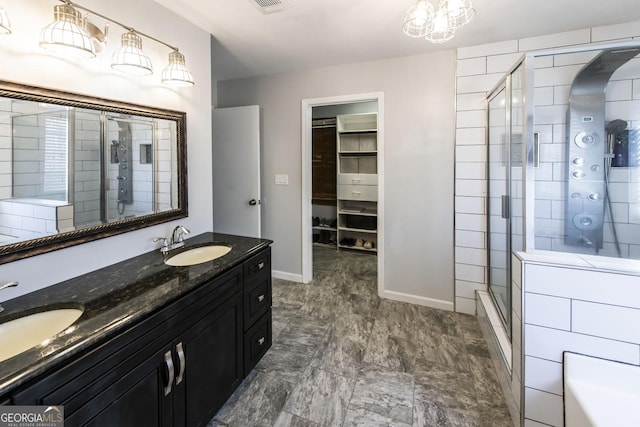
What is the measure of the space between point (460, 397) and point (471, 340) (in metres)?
0.68

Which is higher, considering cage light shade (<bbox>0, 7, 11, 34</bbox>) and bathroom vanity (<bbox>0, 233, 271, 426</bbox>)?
cage light shade (<bbox>0, 7, 11, 34</bbox>)

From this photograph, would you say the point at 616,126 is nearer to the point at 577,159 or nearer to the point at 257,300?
the point at 577,159

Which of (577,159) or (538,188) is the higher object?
(577,159)

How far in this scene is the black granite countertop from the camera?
80 cm

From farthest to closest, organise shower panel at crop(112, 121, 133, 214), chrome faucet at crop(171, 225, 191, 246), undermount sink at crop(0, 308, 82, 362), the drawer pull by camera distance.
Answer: chrome faucet at crop(171, 225, 191, 246), shower panel at crop(112, 121, 133, 214), the drawer pull, undermount sink at crop(0, 308, 82, 362)

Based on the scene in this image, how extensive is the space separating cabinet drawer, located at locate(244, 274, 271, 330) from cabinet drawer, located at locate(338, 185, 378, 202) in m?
2.88

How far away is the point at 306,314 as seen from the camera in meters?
2.68

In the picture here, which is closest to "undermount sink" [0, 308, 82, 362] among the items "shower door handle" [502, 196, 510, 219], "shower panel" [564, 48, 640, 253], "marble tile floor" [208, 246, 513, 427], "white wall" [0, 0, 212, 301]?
"white wall" [0, 0, 212, 301]

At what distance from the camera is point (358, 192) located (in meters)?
4.59

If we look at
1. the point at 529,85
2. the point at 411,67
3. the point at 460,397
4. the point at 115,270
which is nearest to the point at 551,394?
the point at 460,397

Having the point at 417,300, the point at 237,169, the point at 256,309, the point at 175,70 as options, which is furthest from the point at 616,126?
the point at 237,169

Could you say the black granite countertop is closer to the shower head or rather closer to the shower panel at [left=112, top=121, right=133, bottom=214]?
the shower panel at [left=112, top=121, right=133, bottom=214]

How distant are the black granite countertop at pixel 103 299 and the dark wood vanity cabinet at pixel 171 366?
0.13 feet

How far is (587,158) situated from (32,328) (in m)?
3.39
